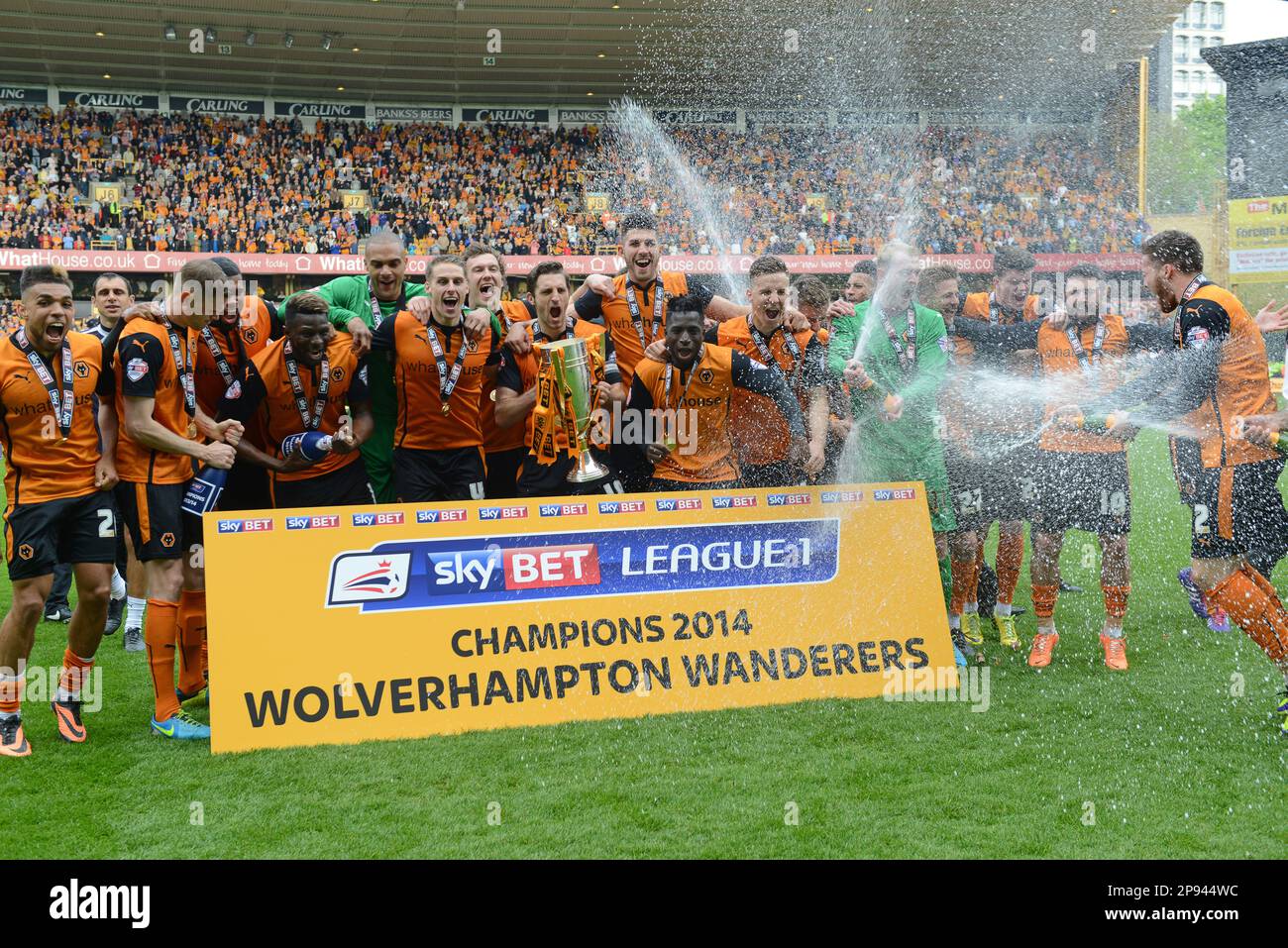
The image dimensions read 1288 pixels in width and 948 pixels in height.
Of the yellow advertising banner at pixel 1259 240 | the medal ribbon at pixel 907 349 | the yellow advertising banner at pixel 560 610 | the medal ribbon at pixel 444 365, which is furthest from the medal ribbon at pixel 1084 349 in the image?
the yellow advertising banner at pixel 1259 240

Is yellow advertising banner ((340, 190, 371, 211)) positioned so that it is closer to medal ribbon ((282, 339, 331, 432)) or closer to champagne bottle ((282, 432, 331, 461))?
medal ribbon ((282, 339, 331, 432))

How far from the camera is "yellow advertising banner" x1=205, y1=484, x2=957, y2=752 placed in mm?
4859

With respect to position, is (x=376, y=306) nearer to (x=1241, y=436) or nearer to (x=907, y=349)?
(x=907, y=349)

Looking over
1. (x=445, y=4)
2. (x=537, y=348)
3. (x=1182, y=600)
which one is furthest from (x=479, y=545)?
(x=445, y=4)

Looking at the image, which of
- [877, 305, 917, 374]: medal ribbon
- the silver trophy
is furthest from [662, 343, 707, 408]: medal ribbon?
[877, 305, 917, 374]: medal ribbon

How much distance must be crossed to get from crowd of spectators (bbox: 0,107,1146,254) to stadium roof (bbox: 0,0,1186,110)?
135 centimetres

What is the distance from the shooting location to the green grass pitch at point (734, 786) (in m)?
3.77

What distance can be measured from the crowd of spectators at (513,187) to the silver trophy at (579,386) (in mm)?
24963

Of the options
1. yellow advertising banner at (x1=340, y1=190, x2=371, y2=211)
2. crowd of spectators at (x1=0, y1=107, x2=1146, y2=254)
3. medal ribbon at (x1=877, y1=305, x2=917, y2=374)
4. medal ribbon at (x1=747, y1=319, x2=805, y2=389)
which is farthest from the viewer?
yellow advertising banner at (x1=340, y1=190, x2=371, y2=211)

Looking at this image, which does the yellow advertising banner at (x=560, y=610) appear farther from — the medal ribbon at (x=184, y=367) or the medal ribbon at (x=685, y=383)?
the medal ribbon at (x=184, y=367)

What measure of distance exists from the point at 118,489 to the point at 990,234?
27870 mm

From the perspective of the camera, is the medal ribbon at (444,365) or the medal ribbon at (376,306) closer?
the medal ribbon at (444,365)

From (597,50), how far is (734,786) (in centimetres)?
3010

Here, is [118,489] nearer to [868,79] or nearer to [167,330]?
[167,330]
